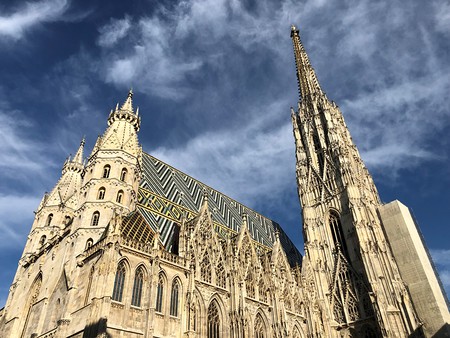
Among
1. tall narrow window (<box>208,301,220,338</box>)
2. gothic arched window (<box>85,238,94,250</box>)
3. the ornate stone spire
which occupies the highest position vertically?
the ornate stone spire

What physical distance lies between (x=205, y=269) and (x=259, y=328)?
7.41m

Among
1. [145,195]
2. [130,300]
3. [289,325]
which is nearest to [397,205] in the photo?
[289,325]

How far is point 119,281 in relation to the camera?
906 inches

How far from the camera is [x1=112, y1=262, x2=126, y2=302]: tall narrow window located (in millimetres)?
22406

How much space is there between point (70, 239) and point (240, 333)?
1435 cm

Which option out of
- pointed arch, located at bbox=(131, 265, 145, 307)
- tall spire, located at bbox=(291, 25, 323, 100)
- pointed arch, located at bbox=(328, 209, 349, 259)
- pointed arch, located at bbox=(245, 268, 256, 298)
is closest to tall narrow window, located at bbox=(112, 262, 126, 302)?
pointed arch, located at bbox=(131, 265, 145, 307)

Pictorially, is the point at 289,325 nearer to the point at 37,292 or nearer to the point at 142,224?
the point at 142,224

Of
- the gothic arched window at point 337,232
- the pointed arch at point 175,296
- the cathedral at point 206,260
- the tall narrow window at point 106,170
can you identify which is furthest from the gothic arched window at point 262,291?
the tall narrow window at point 106,170

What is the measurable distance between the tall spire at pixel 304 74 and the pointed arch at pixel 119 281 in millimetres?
41689

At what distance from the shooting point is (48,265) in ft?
96.7

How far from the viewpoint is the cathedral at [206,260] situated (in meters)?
23.7

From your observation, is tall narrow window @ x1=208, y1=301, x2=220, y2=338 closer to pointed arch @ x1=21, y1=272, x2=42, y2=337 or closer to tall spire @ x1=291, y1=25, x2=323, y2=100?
pointed arch @ x1=21, y1=272, x2=42, y2=337

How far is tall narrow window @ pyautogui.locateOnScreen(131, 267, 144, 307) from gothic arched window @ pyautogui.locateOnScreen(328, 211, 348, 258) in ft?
83.7

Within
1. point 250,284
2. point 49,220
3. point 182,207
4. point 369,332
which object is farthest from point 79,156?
point 369,332
